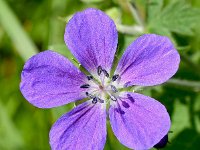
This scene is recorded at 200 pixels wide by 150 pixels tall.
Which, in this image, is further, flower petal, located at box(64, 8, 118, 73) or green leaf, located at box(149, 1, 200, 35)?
green leaf, located at box(149, 1, 200, 35)

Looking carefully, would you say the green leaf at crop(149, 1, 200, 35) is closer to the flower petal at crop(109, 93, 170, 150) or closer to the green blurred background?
the green blurred background

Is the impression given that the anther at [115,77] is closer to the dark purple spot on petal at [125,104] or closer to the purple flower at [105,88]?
the purple flower at [105,88]

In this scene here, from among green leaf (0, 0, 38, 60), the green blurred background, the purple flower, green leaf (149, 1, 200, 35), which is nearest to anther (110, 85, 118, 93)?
the purple flower

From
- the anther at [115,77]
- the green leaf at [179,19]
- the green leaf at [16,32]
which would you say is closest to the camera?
the anther at [115,77]

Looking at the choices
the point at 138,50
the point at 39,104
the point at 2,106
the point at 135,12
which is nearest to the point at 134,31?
the point at 135,12

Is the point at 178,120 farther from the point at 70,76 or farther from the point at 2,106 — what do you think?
the point at 2,106

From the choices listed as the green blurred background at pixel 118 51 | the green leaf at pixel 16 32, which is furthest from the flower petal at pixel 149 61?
the green leaf at pixel 16 32

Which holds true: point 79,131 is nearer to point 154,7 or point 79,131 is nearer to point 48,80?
point 48,80
